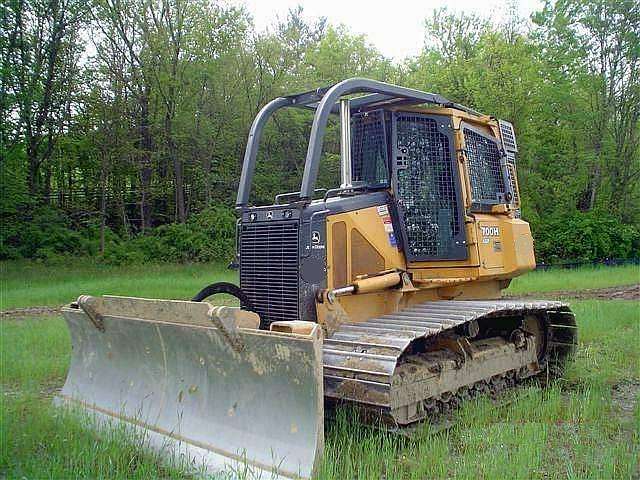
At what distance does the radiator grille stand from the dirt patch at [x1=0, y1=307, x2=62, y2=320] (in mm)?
7934

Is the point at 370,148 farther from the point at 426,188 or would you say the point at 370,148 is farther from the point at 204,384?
the point at 204,384

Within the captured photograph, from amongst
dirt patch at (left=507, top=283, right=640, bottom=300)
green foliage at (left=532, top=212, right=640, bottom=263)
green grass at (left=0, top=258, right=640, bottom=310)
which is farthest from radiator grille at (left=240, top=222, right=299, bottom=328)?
green foliage at (left=532, top=212, right=640, bottom=263)

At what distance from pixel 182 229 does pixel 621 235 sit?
1677 centimetres

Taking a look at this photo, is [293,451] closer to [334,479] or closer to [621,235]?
[334,479]

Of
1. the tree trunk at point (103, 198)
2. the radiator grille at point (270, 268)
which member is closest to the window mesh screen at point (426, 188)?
the radiator grille at point (270, 268)

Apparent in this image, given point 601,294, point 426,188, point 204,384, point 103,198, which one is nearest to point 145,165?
point 103,198

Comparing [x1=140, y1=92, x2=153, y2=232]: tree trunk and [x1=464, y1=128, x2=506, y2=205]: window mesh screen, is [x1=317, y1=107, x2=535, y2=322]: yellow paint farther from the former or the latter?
[x1=140, y1=92, x2=153, y2=232]: tree trunk

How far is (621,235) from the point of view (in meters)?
26.0

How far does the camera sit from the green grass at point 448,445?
4.01 m

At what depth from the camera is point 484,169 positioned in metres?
6.63

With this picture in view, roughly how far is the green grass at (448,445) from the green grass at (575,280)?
9.83 metres

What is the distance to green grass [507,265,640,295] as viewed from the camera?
1623 centimetres

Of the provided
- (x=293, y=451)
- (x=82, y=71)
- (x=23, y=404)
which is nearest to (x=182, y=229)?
(x=82, y=71)

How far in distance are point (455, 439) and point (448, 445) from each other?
16cm
